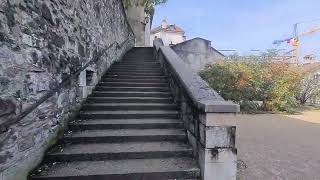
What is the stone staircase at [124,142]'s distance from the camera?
3.61m

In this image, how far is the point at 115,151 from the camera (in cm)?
405

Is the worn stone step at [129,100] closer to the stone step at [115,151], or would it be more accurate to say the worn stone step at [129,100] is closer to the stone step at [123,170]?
the stone step at [115,151]

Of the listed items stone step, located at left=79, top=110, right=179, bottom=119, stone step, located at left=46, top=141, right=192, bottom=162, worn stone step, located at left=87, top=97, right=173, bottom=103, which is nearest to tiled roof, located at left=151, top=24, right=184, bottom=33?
worn stone step, located at left=87, top=97, right=173, bottom=103

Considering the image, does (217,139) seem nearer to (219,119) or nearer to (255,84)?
(219,119)

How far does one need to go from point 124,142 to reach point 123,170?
2.88ft

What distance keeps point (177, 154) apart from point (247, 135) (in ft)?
11.8

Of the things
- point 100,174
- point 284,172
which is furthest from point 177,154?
point 284,172

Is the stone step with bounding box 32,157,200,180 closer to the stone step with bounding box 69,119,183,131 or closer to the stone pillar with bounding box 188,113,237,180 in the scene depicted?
the stone pillar with bounding box 188,113,237,180

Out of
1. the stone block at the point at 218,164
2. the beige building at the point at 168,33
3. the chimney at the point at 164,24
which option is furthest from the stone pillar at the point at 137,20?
the chimney at the point at 164,24

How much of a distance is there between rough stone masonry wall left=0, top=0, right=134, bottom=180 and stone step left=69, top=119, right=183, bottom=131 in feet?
1.10

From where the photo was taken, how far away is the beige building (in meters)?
44.9

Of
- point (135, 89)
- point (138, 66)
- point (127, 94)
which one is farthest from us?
point (138, 66)

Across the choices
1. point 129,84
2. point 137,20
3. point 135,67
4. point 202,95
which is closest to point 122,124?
point 202,95

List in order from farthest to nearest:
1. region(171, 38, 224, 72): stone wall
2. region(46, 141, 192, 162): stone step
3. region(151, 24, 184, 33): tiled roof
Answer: region(151, 24, 184, 33): tiled roof < region(171, 38, 224, 72): stone wall < region(46, 141, 192, 162): stone step
